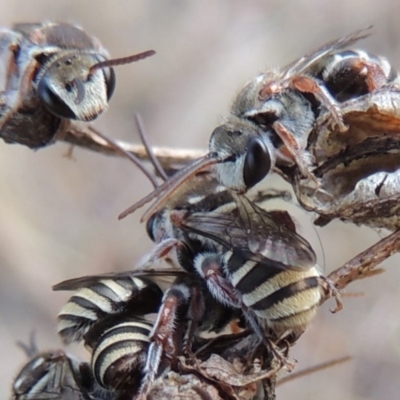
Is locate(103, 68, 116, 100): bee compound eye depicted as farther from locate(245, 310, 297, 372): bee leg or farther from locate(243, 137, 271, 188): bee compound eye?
locate(245, 310, 297, 372): bee leg

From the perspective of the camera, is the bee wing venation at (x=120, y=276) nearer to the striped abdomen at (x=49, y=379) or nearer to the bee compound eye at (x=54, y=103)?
the striped abdomen at (x=49, y=379)

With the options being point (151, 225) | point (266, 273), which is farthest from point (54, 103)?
point (266, 273)

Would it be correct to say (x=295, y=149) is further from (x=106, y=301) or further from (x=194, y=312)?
(x=106, y=301)

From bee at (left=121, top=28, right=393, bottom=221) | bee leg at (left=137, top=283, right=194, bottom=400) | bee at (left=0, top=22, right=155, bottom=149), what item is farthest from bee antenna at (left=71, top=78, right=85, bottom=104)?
bee leg at (left=137, top=283, right=194, bottom=400)

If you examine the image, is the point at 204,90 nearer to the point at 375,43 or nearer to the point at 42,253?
the point at 375,43

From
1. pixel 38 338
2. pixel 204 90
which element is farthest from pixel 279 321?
pixel 204 90
